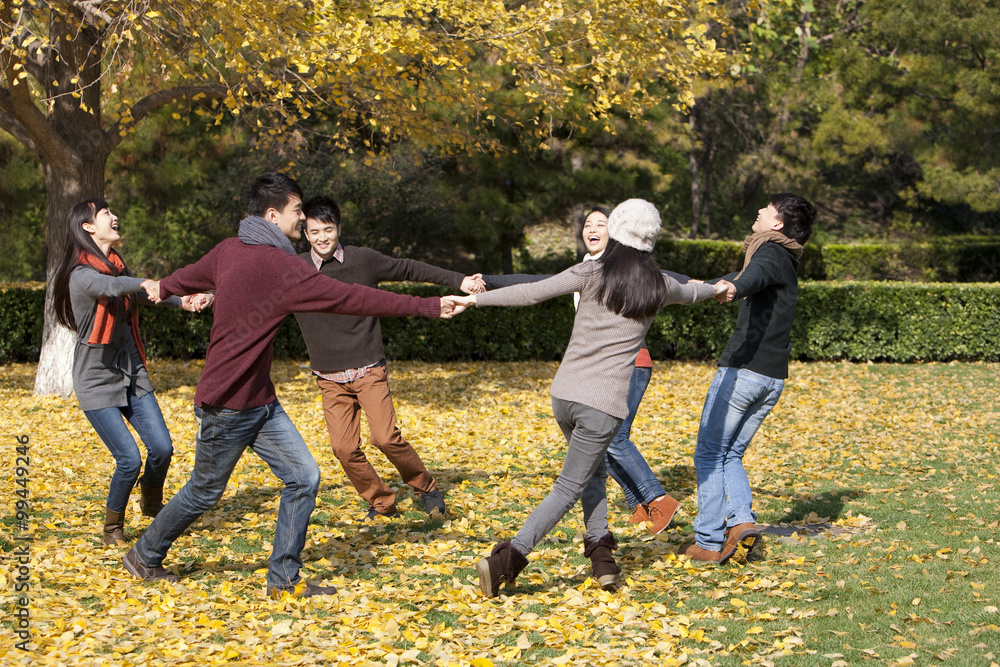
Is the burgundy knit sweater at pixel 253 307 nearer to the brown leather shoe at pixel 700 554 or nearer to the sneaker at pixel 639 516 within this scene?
the brown leather shoe at pixel 700 554

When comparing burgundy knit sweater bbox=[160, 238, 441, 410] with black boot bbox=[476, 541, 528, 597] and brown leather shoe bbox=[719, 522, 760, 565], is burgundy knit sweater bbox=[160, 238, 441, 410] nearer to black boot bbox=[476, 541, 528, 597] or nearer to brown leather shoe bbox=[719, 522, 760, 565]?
black boot bbox=[476, 541, 528, 597]

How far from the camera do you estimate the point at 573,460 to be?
170 inches

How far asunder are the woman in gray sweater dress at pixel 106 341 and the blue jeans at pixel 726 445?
2.74 meters

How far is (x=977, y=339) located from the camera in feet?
46.5

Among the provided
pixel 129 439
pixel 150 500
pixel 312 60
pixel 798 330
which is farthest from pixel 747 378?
pixel 798 330

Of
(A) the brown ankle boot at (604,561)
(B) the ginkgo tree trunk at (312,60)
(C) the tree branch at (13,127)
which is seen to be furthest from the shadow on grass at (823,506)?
(C) the tree branch at (13,127)

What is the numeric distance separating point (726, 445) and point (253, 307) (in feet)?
8.37

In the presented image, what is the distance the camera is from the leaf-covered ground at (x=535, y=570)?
3930mm

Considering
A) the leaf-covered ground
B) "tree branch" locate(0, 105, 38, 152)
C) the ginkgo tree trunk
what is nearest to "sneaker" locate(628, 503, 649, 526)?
the leaf-covered ground

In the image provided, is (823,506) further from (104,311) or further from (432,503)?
(104,311)

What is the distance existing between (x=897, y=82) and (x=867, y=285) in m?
8.49

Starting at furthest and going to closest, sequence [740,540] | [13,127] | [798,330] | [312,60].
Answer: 1. [798,330]
2. [13,127]
3. [312,60]
4. [740,540]

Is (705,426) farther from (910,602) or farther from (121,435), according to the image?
(121,435)

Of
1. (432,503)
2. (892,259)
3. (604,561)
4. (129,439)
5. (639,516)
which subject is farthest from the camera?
(892,259)
